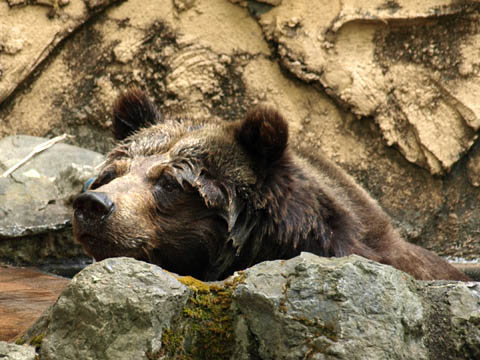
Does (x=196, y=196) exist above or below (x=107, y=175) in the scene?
above

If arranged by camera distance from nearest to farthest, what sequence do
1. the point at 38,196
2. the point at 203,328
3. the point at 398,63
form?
the point at 203,328
the point at 38,196
the point at 398,63

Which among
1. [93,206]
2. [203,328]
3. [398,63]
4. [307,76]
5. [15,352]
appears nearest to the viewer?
[15,352]

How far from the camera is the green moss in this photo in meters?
2.47

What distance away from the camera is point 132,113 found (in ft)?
15.4

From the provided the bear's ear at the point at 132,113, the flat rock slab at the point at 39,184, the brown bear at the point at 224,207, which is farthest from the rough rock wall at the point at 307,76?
the brown bear at the point at 224,207

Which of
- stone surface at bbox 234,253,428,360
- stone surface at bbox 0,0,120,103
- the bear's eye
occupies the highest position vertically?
stone surface at bbox 234,253,428,360

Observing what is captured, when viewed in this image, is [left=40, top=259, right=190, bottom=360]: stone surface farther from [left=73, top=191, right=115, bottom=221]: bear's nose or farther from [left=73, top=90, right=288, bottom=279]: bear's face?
[left=73, top=90, right=288, bottom=279]: bear's face

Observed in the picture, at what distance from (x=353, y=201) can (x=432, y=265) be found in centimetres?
93

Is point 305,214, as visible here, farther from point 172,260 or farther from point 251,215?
point 172,260

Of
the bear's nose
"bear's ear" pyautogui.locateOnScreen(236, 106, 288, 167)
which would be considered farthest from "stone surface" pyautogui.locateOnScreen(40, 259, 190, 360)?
"bear's ear" pyautogui.locateOnScreen(236, 106, 288, 167)

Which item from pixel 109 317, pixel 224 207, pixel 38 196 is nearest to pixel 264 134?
pixel 224 207

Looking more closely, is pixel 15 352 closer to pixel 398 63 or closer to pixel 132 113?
pixel 132 113

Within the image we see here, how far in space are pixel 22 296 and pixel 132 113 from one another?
1.38m

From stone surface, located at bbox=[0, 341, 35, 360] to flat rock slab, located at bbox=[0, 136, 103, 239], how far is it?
3.49 m
